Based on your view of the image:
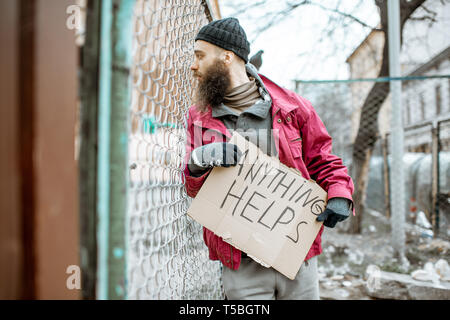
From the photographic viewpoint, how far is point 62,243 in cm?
70

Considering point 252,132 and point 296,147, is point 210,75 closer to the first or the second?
point 252,132

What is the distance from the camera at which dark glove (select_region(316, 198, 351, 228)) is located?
1.55 metres

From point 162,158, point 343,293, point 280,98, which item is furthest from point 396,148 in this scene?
point 162,158

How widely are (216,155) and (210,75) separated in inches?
20.1

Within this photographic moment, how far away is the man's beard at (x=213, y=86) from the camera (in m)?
1.72

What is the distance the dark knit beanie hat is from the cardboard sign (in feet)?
1.91

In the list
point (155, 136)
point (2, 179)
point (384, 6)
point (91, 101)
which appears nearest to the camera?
point (2, 179)

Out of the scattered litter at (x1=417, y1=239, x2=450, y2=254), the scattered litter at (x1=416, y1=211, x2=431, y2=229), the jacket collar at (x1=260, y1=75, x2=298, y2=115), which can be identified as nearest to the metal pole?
the scattered litter at (x1=417, y1=239, x2=450, y2=254)

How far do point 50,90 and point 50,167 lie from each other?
0.16 m

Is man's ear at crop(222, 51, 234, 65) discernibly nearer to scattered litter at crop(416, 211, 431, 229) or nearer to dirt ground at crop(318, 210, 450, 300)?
dirt ground at crop(318, 210, 450, 300)

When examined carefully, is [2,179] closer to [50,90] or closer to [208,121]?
[50,90]
